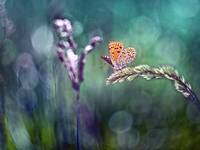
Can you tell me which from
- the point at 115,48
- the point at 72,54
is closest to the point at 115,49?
the point at 115,48

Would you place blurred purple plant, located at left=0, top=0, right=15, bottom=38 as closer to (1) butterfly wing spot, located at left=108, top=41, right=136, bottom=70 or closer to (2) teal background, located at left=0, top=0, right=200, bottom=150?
(2) teal background, located at left=0, top=0, right=200, bottom=150

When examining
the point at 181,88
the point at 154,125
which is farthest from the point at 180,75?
the point at 154,125

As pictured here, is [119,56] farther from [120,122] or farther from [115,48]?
[120,122]

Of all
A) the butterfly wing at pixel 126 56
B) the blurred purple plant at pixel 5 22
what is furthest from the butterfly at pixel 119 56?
the blurred purple plant at pixel 5 22

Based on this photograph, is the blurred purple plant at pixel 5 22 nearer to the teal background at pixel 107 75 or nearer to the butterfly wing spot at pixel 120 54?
the teal background at pixel 107 75

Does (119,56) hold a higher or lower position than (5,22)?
lower

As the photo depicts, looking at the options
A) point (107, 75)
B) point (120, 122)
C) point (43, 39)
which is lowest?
point (120, 122)

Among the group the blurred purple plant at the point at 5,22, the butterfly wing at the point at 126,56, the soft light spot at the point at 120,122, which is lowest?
the soft light spot at the point at 120,122

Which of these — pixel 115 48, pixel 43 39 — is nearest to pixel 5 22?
pixel 43 39
